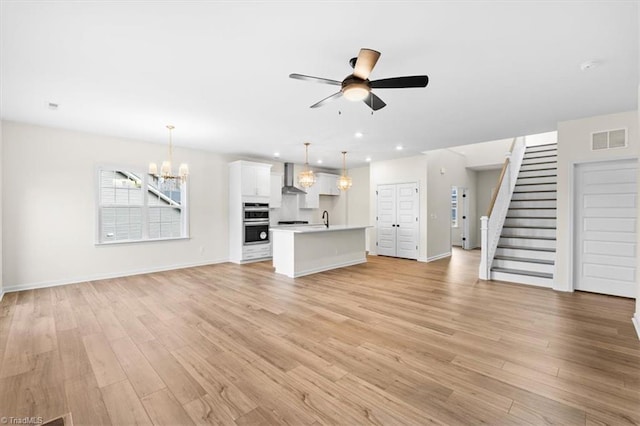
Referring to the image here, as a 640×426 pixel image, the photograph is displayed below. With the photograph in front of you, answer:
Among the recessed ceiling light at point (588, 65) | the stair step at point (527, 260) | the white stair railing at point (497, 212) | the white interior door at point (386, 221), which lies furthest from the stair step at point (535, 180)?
the recessed ceiling light at point (588, 65)

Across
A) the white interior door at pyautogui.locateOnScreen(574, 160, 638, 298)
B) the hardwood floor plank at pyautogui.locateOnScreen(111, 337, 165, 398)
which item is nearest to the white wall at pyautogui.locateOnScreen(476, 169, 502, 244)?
the white interior door at pyautogui.locateOnScreen(574, 160, 638, 298)

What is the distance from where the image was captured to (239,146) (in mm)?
6410

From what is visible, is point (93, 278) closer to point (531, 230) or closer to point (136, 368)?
point (136, 368)

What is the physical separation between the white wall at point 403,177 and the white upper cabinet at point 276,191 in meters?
2.70

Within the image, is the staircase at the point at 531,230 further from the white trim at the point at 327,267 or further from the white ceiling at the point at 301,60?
the white trim at the point at 327,267

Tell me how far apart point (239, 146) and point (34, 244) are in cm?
392

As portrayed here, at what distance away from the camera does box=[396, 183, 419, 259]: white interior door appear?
7.65 meters

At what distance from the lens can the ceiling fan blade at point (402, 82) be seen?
7.86ft

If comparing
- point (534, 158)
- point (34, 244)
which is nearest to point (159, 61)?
point (34, 244)

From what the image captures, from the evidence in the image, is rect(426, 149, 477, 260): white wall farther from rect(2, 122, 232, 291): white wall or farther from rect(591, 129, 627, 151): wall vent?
rect(2, 122, 232, 291): white wall

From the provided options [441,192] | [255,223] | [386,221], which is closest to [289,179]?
[255,223]

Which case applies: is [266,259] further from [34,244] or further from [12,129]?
[12,129]

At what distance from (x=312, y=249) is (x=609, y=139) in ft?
16.8

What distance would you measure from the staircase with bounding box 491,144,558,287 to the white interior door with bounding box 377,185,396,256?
108 inches
